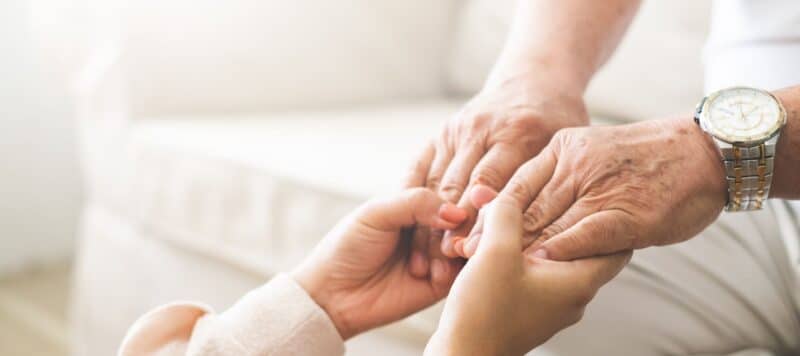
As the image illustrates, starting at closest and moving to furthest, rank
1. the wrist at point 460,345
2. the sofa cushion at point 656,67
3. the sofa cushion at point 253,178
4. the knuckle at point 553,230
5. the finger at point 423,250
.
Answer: the wrist at point 460,345 → the knuckle at point 553,230 → the finger at point 423,250 → the sofa cushion at point 253,178 → the sofa cushion at point 656,67

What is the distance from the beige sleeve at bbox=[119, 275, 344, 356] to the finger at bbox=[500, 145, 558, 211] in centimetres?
19

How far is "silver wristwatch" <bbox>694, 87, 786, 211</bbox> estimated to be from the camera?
0.62 m

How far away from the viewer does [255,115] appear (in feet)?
4.32

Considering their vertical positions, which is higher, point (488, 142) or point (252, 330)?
point (488, 142)

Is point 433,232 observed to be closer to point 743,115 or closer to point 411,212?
point 411,212

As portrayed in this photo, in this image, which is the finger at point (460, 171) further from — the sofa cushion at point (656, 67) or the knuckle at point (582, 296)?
the sofa cushion at point (656, 67)

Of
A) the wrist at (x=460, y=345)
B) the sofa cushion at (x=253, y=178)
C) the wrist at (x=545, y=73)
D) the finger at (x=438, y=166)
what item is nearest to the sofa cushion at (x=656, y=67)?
the sofa cushion at (x=253, y=178)

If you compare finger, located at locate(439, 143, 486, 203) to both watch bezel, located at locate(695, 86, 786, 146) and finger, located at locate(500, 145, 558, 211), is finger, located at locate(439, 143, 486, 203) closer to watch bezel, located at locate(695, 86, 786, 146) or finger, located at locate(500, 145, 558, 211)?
finger, located at locate(500, 145, 558, 211)

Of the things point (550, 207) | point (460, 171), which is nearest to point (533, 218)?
point (550, 207)

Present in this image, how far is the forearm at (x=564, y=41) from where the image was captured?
31.6 inches

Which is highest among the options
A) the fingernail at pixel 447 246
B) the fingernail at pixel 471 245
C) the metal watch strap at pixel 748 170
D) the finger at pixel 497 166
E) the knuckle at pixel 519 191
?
the metal watch strap at pixel 748 170

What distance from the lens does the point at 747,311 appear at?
0.74 m

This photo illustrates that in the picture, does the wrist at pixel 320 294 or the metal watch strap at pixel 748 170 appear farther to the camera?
the wrist at pixel 320 294

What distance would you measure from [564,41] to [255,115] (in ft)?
2.03
